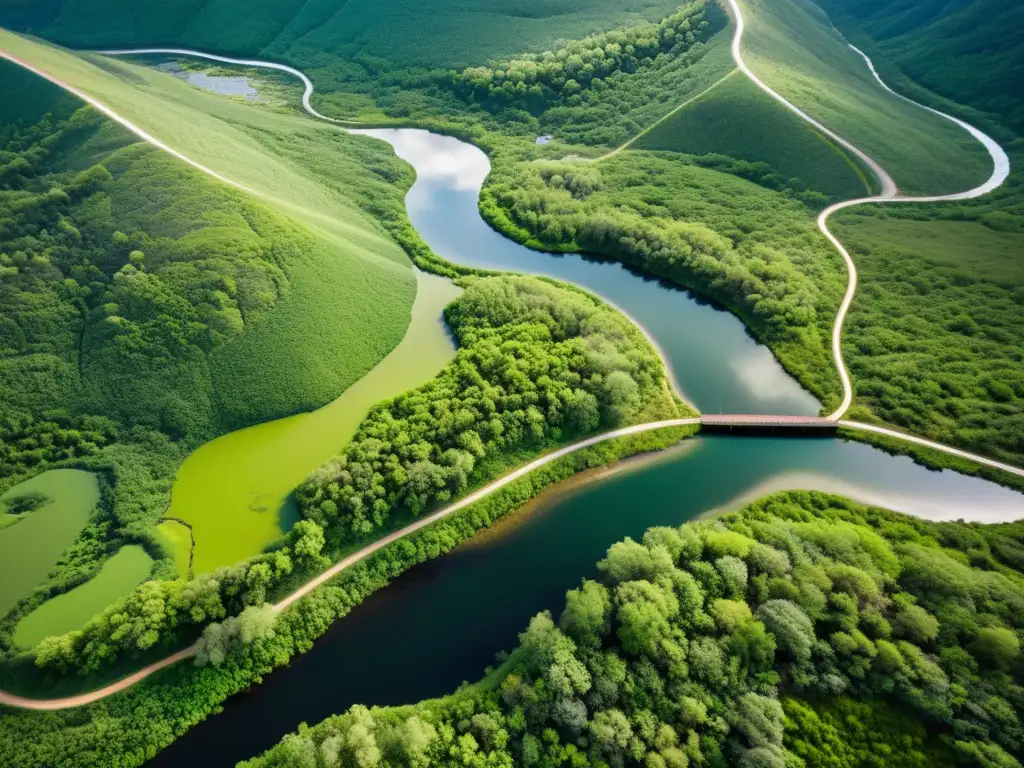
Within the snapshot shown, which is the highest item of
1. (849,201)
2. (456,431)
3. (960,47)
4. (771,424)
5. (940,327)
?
(960,47)

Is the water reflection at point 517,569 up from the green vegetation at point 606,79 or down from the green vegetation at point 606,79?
down

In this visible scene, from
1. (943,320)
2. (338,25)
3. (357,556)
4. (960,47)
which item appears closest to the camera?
(357,556)

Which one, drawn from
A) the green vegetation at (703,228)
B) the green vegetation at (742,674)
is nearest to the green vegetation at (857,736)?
the green vegetation at (742,674)

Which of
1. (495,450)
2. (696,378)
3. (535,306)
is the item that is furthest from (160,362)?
(696,378)

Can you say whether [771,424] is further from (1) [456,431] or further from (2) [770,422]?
A: (1) [456,431]

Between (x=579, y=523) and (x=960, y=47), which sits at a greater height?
(x=960, y=47)

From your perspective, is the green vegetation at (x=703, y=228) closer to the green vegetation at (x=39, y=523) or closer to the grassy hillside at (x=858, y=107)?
the grassy hillside at (x=858, y=107)

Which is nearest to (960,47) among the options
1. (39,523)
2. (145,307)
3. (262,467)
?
(262,467)
